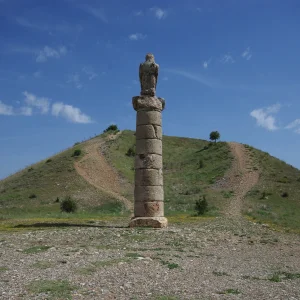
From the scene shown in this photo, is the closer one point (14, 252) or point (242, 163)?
point (14, 252)

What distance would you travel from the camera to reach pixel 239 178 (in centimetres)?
4772

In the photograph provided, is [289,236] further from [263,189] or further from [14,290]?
[263,189]

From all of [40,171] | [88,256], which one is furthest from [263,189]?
[88,256]

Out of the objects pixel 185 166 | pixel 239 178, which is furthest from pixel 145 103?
pixel 185 166

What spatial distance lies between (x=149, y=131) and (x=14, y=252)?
9.34 m

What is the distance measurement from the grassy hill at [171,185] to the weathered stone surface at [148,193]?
9.18m

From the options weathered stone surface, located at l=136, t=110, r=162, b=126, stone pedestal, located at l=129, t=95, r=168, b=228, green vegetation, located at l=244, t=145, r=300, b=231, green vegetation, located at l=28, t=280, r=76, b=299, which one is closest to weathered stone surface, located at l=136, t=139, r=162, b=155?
stone pedestal, located at l=129, t=95, r=168, b=228

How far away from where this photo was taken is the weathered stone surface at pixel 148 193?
19.3 meters

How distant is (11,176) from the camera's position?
181 feet

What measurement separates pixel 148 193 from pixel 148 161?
4.58 ft

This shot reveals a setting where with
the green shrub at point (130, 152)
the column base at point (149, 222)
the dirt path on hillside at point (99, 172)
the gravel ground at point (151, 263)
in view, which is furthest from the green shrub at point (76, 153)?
the gravel ground at point (151, 263)

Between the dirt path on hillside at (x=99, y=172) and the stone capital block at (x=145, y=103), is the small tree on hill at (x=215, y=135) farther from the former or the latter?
the stone capital block at (x=145, y=103)

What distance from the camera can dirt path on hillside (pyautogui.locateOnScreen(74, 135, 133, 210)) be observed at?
44656mm

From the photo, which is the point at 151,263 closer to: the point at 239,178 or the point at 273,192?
the point at 273,192
